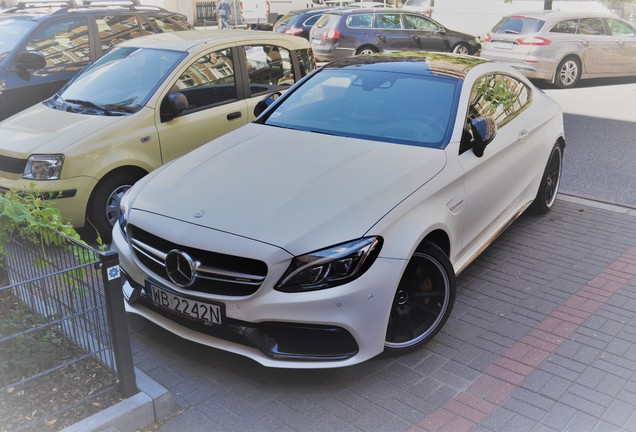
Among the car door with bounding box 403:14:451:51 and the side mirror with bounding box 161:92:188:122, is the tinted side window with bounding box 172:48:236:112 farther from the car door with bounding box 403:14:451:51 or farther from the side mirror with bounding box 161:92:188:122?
the car door with bounding box 403:14:451:51

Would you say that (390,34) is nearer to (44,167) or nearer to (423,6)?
(423,6)

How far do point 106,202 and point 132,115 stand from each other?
0.80 m

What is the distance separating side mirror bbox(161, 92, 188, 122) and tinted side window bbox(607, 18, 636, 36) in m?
11.6

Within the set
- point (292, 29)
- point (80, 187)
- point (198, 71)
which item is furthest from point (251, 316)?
point (292, 29)

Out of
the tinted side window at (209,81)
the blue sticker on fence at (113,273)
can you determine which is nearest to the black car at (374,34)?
the tinted side window at (209,81)

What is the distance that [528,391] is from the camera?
354 cm

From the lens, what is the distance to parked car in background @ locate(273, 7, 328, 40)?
17453 millimetres

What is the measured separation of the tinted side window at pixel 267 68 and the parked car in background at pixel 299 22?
10.6 meters

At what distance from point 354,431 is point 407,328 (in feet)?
2.73

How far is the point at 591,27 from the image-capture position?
1378 cm

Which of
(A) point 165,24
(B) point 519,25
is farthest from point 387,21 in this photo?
(A) point 165,24

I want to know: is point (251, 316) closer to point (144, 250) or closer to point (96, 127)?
point (144, 250)

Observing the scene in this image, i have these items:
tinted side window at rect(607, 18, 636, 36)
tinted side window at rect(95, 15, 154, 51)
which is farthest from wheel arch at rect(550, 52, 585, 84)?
tinted side window at rect(95, 15, 154, 51)

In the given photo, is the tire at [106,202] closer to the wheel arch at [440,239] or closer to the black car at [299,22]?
the wheel arch at [440,239]
